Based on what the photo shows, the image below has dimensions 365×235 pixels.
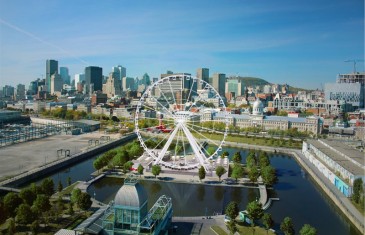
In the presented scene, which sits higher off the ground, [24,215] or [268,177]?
[268,177]

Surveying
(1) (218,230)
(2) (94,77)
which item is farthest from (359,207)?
(2) (94,77)

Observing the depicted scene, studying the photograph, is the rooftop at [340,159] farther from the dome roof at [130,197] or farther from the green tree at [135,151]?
the green tree at [135,151]

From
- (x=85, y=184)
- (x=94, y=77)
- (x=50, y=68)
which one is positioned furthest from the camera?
(x=50, y=68)

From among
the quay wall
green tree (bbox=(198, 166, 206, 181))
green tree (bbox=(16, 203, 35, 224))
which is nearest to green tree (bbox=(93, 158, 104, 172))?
the quay wall

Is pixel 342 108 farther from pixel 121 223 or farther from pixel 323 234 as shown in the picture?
pixel 121 223

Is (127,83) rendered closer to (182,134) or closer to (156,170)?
(182,134)

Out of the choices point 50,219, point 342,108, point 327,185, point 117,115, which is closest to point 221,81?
point 342,108
